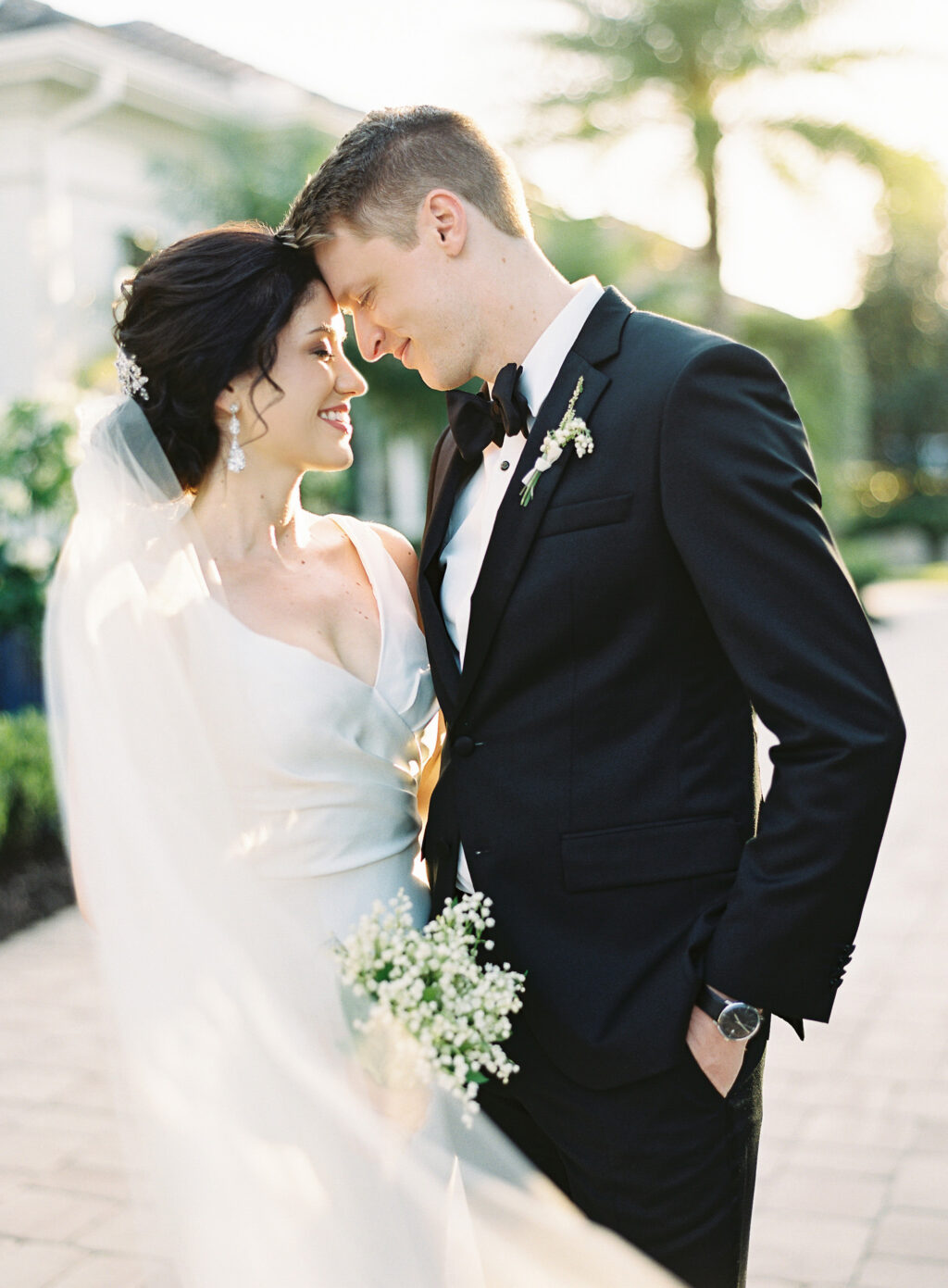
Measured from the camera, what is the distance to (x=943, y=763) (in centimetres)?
964

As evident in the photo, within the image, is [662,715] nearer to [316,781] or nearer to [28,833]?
[316,781]

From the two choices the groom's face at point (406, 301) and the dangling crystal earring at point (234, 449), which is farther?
the dangling crystal earring at point (234, 449)

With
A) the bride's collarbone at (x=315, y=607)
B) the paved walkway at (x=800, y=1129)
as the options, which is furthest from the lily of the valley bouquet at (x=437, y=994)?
the bride's collarbone at (x=315, y=607)

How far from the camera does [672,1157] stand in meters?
2.16

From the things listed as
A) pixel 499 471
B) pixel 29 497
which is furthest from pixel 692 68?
pixel 499 471

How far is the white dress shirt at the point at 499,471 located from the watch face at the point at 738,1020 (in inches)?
19.4

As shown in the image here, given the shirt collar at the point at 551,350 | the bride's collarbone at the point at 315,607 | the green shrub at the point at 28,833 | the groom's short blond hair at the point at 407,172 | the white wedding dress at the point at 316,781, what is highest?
the groom's short blond hair at the point at 407,172

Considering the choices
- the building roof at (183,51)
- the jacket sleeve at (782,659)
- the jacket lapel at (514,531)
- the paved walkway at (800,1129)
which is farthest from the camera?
the building roof at (183,51)

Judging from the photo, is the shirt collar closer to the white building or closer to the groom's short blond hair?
the groom's short blond hair

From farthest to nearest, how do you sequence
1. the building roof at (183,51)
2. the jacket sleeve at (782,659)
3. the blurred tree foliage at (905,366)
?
the blurred tree foliage at (905,366) < the building roof at (183,51) < the jacket sleeve at (782,659)

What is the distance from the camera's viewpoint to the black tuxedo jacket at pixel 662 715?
6.49 ft

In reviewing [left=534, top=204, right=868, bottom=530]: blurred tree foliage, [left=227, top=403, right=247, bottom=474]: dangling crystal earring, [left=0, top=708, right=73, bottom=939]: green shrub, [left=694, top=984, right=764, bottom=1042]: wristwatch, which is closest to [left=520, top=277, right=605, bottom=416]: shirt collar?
[left=227, top=403, right=247, bottom=474]: dangling crystal earring

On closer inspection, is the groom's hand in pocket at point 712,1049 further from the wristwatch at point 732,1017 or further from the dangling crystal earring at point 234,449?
the dangling crystal earring at point 234,449

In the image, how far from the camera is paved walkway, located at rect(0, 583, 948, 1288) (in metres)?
3.47
